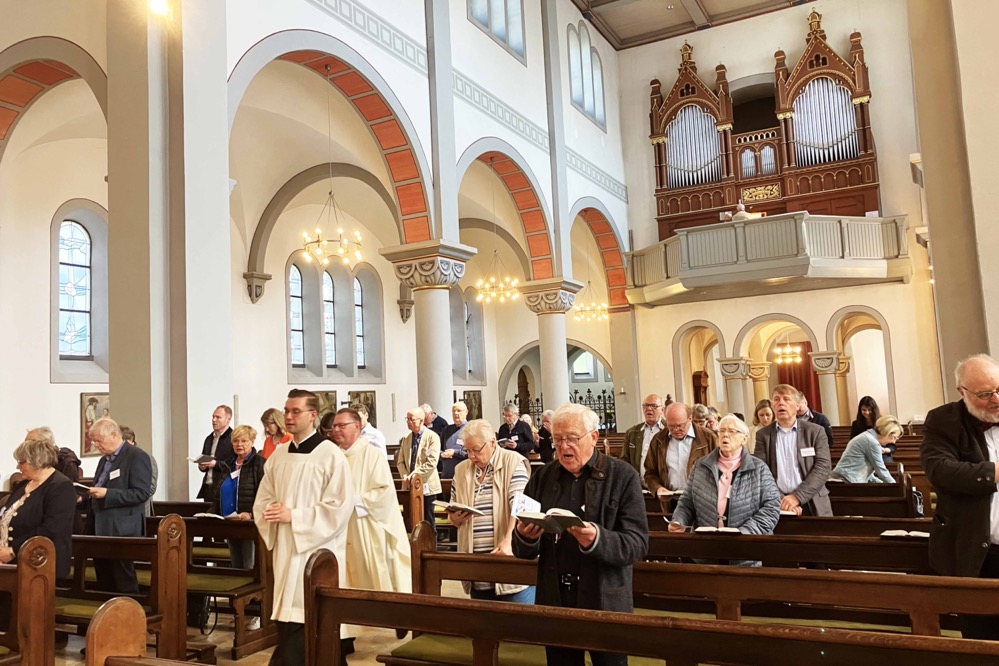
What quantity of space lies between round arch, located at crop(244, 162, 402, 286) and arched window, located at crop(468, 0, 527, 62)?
3185mm

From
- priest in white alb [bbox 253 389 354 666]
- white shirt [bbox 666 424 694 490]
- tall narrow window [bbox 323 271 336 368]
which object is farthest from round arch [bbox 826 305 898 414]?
priest in white alb [bbox 253 389 354 666]

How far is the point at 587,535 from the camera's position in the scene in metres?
2.74

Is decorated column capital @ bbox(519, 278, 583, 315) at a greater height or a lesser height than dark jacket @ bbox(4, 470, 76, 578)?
greater

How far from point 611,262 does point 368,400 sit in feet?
20.8

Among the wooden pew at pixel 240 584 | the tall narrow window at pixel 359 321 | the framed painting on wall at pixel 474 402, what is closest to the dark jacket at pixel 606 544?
the wooden pew at pixel 240 584

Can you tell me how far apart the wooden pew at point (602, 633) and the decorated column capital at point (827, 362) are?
1591 cm

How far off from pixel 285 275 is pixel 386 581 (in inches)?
483

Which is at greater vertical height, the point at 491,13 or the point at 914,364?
the point at 491,13

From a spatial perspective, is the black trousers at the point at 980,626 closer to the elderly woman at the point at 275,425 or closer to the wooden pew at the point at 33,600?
the wooden pew at the point at 33,600

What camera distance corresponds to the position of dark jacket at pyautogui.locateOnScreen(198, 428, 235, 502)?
6473mm

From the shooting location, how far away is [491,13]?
1401cm

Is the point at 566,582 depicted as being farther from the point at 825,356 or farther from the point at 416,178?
the point at 825,356

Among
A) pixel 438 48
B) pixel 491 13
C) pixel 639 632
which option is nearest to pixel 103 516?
pixel 639 632

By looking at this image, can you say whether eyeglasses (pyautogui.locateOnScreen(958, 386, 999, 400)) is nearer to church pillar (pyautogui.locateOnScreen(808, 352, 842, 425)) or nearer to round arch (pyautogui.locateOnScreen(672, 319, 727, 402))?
church pillar (pyautogui.locateOnScreen(808, 352, 842, 425))
